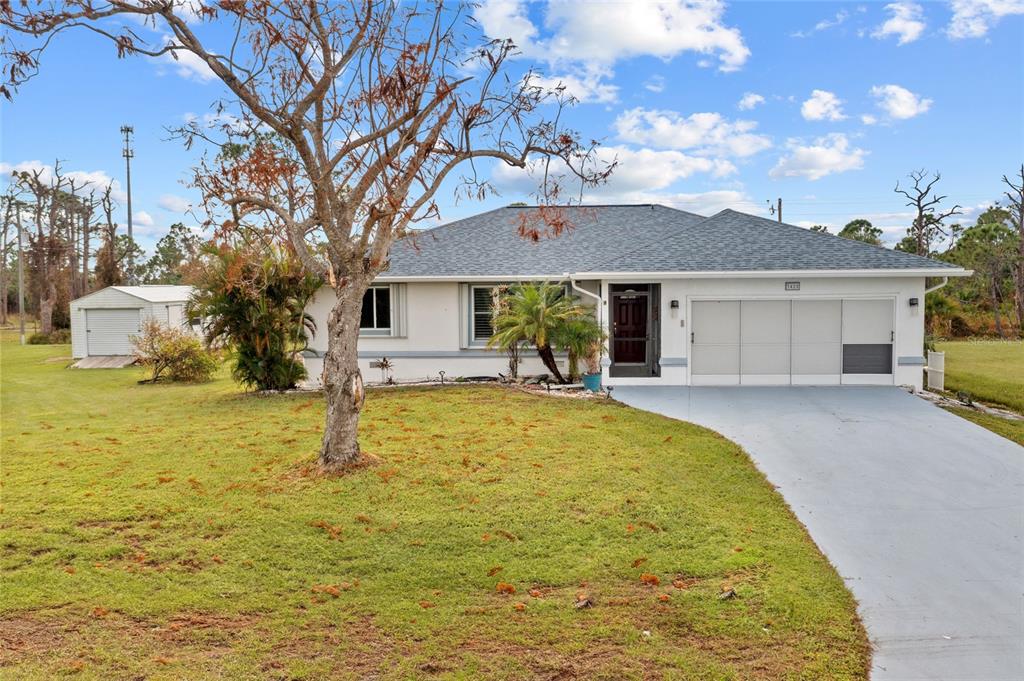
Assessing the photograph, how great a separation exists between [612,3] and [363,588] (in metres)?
9.21

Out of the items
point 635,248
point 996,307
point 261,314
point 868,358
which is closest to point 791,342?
point 868,358

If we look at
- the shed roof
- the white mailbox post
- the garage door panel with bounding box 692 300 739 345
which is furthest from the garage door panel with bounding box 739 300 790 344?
the shed roof

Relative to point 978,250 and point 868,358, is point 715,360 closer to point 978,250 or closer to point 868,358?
point 868,358

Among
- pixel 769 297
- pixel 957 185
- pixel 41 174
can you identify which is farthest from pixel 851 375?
pixel 41 174

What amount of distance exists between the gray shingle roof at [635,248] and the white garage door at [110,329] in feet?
45.3

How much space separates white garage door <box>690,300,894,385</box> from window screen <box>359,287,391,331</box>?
7.09 metres

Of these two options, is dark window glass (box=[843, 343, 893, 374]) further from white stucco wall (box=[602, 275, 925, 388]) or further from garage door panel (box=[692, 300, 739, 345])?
garage door panel (box=[692, 300, 739, 345])

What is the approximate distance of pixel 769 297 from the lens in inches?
548

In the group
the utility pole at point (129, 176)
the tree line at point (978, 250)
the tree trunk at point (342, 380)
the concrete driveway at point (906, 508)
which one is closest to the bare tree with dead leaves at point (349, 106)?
the tree trunk at point (342, 380)

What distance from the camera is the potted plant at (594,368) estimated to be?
1402 cm

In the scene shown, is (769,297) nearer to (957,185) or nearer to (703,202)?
(703,202)

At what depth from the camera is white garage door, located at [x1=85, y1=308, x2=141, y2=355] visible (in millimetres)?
25297

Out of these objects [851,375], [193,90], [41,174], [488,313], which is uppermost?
[41,174]

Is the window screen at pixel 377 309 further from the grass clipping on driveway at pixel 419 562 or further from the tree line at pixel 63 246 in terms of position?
the tree line at pixel 63 246
